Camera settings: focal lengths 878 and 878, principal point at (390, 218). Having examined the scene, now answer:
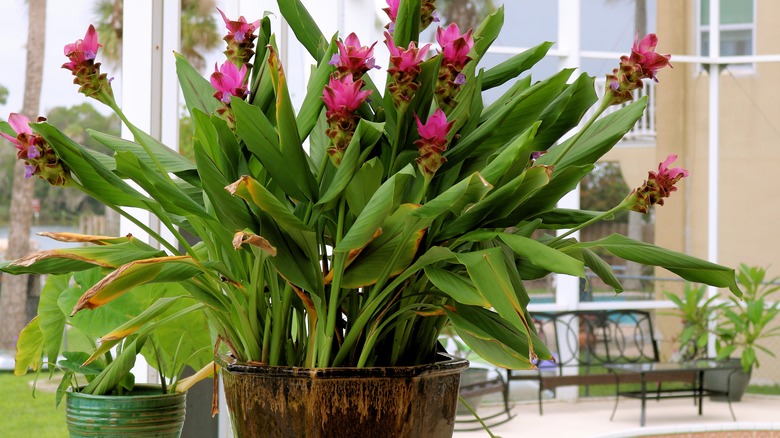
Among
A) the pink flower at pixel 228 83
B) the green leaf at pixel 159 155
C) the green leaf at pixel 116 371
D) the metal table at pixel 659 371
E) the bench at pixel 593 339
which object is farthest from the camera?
the bench at pixel 593 339

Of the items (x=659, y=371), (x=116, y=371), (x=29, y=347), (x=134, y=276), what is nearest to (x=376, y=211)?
(x=134, y=276)

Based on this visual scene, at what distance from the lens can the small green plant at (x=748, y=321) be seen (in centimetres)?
650

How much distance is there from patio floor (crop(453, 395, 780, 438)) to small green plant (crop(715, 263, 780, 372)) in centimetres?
39

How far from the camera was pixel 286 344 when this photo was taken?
857 millimetres

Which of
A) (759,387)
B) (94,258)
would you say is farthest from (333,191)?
(759,387)

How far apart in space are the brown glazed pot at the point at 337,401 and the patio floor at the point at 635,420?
14.2ft

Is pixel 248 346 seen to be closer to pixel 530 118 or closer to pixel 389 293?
pixel 389 293

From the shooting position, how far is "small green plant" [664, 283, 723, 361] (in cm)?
671

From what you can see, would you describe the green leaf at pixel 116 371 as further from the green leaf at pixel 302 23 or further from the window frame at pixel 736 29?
the window frame at pixel 736 29

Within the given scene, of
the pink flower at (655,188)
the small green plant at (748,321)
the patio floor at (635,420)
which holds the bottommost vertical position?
the patio floor at (635,420)

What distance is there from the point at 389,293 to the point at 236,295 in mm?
160

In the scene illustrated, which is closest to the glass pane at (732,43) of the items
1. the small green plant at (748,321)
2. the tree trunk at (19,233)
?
the small green plant at (748,321)

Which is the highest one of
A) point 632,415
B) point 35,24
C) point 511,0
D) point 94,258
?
point 511,0

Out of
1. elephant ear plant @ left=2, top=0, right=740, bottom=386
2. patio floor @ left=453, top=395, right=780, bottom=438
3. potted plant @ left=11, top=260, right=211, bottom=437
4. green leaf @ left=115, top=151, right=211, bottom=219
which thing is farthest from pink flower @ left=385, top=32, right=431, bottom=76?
patio floor @ left=453, top=395, right=780, bottom=438
